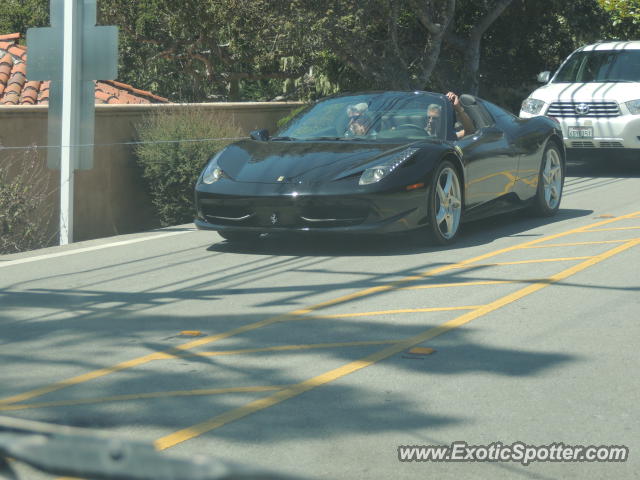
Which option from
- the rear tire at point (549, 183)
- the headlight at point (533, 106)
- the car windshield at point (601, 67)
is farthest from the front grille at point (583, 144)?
the rear tire at point (549, 183)

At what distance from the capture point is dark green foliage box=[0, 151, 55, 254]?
11086mm

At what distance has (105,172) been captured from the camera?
12.5 meters

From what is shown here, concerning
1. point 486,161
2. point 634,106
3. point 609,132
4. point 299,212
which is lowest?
point 299,212

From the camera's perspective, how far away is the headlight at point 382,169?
354 inches

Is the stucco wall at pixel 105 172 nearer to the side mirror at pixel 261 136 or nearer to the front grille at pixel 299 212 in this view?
the side mirror at pixel 261 136

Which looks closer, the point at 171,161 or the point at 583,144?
the point at 171,161

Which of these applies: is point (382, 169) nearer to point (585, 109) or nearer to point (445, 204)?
point (445, 204)

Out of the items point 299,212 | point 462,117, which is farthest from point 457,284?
point 462,117

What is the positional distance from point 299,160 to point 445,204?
1328mm

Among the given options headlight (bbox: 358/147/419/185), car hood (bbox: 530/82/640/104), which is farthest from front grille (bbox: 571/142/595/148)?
headlight (bbox: 358/147/419/185)

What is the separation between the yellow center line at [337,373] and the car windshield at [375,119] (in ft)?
7.75

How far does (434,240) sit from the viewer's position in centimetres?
952

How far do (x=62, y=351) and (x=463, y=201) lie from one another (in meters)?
4.94
